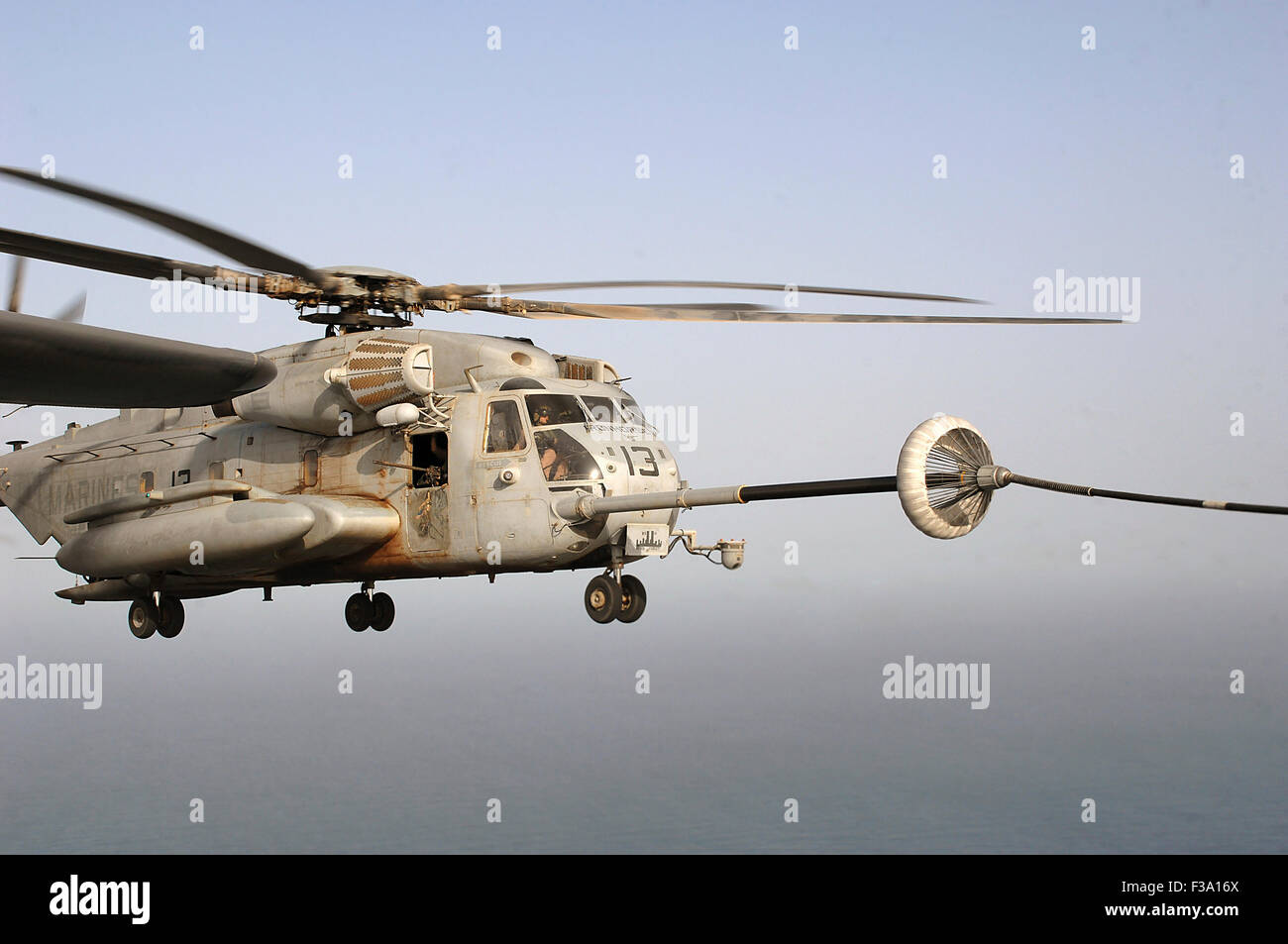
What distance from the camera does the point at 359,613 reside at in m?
19.8

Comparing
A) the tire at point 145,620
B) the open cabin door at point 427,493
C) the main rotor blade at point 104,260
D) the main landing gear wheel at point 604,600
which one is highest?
the main rotor blade at point 104,260

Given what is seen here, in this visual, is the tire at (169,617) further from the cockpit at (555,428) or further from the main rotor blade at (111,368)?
the cockpit at (555,428)

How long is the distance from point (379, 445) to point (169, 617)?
5.62 metres

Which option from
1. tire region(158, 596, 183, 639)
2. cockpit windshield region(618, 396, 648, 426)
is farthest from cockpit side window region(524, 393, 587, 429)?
tire region(158, 596, 183, 639)

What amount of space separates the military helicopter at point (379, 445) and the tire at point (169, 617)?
3.74 feet

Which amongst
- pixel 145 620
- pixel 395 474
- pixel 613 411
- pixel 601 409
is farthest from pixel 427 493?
pixel 145 620

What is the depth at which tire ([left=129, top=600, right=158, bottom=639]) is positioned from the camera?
2022 centimetres

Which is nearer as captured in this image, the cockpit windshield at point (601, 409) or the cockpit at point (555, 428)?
the cockpit at point (555, 428)

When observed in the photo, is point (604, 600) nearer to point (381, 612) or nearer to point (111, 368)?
point (381, 612)

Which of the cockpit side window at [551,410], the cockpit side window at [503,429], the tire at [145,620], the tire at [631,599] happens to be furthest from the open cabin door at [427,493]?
the tire at [145,620]

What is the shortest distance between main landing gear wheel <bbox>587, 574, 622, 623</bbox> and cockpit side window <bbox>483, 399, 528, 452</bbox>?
6.93 feet

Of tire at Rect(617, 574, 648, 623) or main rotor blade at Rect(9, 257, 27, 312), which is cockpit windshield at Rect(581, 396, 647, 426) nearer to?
tire at Rect(617, 574, 648, 623)

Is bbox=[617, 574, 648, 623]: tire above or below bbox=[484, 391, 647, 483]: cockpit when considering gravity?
below

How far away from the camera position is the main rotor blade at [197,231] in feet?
41.6
